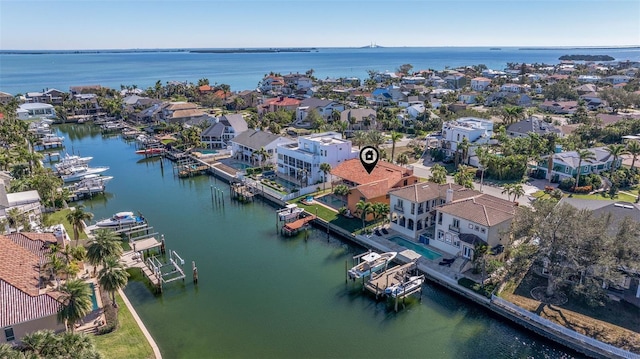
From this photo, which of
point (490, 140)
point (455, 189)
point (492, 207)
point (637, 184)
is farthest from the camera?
point (490, 140)

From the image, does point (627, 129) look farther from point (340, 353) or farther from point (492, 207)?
point (340, 353)

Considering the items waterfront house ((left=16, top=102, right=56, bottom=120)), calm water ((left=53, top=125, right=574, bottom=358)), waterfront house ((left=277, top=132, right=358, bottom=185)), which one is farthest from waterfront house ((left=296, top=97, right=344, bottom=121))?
waterfront house ((left=16, top=102, right=56, bottom=120))

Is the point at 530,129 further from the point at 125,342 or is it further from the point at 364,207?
the point at 125,342

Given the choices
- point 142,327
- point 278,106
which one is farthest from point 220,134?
point 142,327

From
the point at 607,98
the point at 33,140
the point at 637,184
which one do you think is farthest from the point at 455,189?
the point at 607,98

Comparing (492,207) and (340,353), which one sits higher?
(492,207)

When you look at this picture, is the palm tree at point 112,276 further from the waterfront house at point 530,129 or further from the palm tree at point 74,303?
the waterfront house at point 530,129
